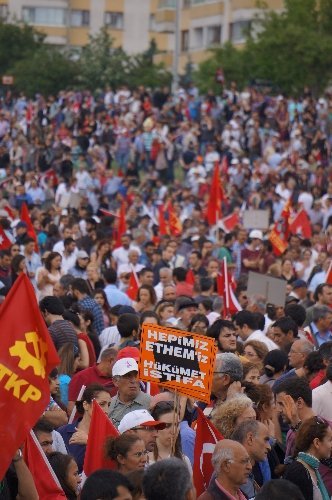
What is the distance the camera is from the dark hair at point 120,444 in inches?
356

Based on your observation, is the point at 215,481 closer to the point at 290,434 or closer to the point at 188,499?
the point at 188,499

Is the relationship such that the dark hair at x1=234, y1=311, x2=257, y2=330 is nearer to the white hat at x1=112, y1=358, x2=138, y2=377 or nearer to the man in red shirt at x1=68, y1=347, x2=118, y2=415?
the man in red shirt at x1=68, y1=347, x2=118, y2=415

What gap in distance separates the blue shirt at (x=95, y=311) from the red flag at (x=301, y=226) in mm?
11343

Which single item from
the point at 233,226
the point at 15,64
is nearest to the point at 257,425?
the point at 233,226

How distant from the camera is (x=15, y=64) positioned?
6694 cm

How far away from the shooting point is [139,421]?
32.0 ft

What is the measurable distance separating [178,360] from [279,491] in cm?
227

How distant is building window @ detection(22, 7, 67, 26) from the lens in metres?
86.9

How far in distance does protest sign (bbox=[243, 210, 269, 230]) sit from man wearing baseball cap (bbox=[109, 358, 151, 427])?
16.3 metres

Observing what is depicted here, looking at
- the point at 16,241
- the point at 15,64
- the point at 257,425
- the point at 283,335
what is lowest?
the point at 15,64

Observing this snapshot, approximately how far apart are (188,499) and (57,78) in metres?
55.2

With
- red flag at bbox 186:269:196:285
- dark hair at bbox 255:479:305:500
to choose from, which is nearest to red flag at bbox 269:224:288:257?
red flag at bbox 186:269:196:285

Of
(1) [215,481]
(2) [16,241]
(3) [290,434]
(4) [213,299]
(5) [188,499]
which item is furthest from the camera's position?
(2) [16,241]

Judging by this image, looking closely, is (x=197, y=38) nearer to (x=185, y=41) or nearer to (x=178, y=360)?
(x=185, y=41)
